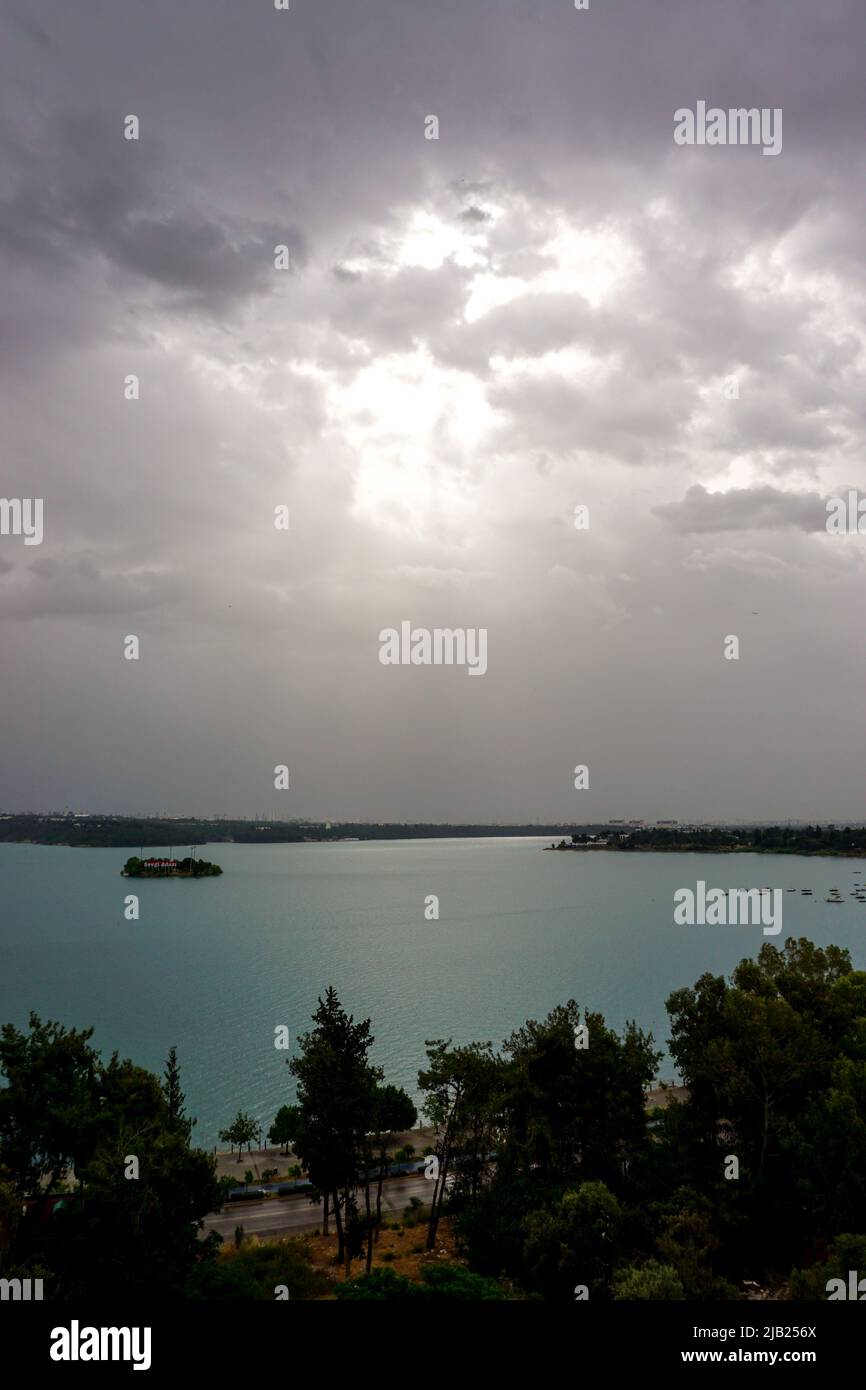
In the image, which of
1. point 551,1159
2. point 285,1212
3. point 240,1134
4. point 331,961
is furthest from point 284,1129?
point 331,961

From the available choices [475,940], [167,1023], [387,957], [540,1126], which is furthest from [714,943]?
[540,1126]

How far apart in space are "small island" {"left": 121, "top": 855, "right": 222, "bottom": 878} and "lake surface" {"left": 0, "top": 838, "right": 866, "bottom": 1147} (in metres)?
24.2

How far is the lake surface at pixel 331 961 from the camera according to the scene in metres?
50.6

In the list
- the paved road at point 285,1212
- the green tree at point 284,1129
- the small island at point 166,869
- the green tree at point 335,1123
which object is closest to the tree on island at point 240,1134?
the green tree at point 284,1129

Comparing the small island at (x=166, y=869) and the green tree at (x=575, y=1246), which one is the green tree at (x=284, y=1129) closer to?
the green tree at (x=575, y=1246)

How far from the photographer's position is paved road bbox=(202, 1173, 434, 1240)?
2608cm

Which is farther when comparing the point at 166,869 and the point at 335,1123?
the point at 166,869

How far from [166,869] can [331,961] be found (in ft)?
361

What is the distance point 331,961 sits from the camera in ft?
252

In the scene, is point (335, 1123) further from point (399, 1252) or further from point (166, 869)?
point (166, 869)

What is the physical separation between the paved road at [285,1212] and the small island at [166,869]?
153 metres

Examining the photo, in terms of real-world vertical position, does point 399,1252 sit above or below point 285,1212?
above
